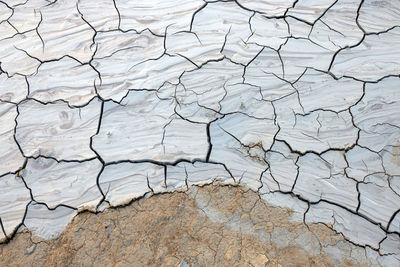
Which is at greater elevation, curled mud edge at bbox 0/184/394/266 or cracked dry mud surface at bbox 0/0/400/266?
cracked dry mud surface at bbox 0/0/400/266

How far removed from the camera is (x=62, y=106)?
1996mm

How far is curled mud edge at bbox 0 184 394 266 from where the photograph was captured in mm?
1534

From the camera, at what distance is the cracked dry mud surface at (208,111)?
1.68 m

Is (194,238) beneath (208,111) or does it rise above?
beneath

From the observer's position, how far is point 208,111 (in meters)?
1.90

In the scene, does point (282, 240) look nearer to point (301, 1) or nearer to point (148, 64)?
point (148, 64)

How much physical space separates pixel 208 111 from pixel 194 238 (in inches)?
26.2

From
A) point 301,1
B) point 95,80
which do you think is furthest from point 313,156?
point 95,80

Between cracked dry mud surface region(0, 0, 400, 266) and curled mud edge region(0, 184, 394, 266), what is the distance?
2 centimetres

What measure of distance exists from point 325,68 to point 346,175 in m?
0.61

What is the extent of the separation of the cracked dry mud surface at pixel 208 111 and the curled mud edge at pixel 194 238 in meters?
0.02

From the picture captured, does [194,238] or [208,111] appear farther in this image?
[208,111]

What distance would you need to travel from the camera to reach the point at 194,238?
5.24 feet

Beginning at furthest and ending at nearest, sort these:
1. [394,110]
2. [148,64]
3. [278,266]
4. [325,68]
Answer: [148,64], [325,68], [394,110], [278,266]
